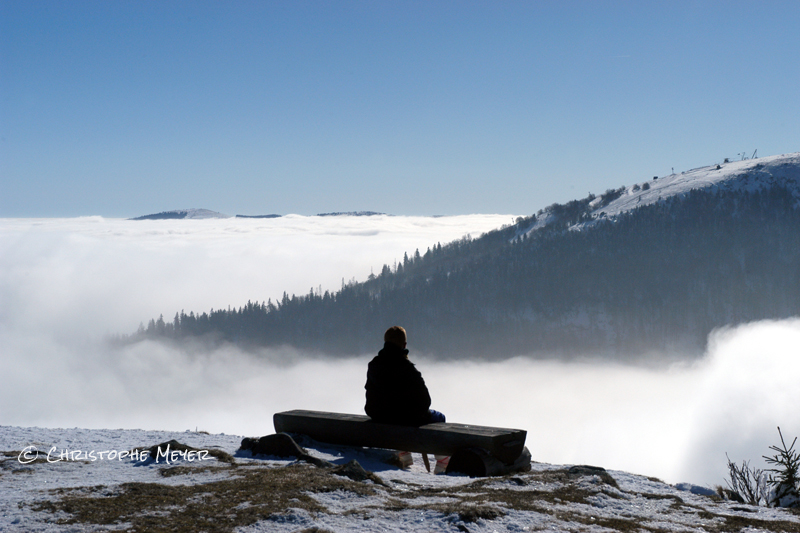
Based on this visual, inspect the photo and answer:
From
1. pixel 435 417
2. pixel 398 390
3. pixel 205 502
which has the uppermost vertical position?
pixel 398 390

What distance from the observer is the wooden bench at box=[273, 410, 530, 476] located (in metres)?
9.36

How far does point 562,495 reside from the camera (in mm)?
7469

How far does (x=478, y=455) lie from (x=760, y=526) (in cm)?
400

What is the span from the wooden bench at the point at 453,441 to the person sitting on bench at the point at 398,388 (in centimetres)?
25

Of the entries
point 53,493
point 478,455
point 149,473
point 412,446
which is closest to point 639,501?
point 478,455

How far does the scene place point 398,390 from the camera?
10250mm

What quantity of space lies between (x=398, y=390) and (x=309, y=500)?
13.0 ft

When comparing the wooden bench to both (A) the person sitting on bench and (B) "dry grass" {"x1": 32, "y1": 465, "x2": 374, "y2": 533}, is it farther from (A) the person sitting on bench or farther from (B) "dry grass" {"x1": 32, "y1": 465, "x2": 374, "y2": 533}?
(B) "dry grass" {"x1": 32, "y1": 465, "x2": 374, "y2": 533}

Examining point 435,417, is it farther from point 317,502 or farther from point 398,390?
point 317,502

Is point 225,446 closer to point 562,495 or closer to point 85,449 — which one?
point 85,449

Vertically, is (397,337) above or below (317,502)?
above

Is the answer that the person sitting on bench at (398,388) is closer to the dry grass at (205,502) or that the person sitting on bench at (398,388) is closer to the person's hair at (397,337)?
the person's hair at (397,337)

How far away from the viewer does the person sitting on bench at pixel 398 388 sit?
1013 centimetres

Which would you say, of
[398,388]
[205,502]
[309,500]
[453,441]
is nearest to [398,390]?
[398,388]
